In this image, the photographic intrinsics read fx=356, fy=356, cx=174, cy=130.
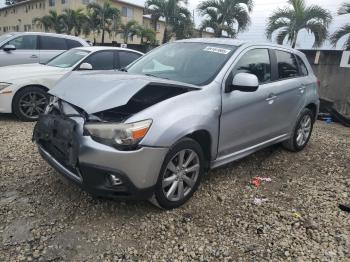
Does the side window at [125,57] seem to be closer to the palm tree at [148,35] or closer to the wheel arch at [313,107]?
the wheel arch at [313,107]

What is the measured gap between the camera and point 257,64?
4.50 meters

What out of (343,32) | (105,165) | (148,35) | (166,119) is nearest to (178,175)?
(166,119)

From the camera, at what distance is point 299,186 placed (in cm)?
443

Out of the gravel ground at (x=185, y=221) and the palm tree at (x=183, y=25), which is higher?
the palm tree at (x=183, y=25)

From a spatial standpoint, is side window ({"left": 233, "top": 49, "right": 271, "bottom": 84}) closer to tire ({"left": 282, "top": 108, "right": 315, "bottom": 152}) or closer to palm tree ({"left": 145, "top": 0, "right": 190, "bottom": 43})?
tire ({"left": 282, "top": 108, "right": 315, "bottom": 152})

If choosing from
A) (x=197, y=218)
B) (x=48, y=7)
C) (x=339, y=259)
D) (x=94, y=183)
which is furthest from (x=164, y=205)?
(x=48, y=7)

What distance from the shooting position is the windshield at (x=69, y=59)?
725 cm

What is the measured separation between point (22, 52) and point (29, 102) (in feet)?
12.4

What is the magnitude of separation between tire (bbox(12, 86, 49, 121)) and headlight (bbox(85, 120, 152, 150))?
3.84 m

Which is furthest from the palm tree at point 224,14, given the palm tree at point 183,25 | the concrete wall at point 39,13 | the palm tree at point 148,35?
the concrete wall at point 39,13

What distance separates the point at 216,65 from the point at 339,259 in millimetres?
2280

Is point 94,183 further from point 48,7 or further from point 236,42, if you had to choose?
point 48,7

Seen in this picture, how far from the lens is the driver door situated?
12.8 feet

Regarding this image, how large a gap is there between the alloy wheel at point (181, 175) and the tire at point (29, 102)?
3880 millimetres
